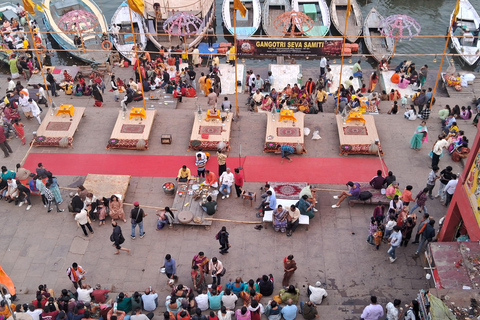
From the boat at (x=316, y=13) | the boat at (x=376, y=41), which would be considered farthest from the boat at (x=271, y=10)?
the boat at (x=376, y=41)

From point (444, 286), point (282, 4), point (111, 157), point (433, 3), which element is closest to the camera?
point (444, 286)

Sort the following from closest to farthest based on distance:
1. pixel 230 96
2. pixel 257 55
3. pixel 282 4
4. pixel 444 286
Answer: pixel 444 286, pixel 230 96, pixel 257 55, pixel 282 4

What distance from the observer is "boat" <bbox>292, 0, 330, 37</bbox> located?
36.9 meters

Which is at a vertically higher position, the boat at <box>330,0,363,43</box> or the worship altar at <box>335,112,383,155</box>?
the worship altar at <box>335,112,383,155</box>

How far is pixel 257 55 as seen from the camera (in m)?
35.7

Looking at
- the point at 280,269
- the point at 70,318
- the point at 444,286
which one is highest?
the point at 444,286

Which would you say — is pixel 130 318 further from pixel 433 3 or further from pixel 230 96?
pixel 433 3

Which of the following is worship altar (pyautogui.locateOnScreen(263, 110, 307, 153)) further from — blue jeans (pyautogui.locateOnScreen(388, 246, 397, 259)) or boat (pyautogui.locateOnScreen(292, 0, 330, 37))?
boat (pyautogui.locateOnScreen(292, 0, 330, 37))

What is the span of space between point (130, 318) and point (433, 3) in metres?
39.1

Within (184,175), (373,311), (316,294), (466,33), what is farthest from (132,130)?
(466,33)

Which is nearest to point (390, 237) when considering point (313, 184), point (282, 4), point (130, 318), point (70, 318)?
point (313, 184)

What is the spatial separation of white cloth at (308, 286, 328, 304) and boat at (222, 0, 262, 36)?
81.2ft

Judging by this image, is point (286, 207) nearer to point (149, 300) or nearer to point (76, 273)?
point (149, 300)

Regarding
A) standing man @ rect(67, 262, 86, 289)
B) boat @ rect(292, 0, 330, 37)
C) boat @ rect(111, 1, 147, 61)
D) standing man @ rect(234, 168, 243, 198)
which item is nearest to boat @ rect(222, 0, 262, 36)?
boat @ rect(292, 0, 330, 37)
